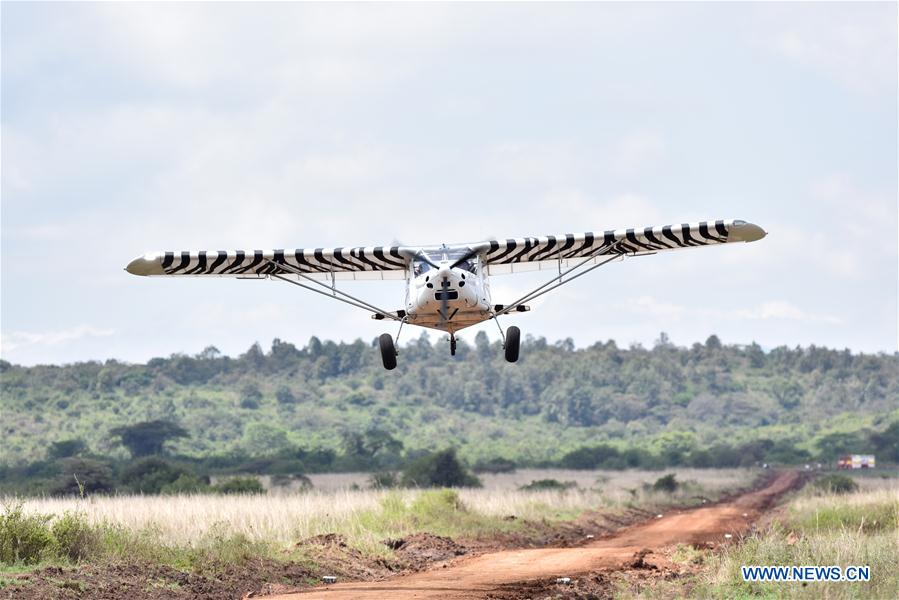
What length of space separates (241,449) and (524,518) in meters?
75.4

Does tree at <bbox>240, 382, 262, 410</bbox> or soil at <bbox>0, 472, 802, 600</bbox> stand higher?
tree at <bbox>240, 382, 262, 410</bbox>

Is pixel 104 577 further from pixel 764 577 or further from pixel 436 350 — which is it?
pixel 436 350

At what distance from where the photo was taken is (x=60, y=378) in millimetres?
142125

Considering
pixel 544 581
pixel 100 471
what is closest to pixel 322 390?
pixel 100 471

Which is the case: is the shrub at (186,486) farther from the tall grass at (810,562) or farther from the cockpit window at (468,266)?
the tall grass at (810,562)

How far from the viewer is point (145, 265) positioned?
29.5 meters

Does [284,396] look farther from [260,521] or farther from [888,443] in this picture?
[260,521]

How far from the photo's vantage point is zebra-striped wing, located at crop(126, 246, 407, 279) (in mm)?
29516

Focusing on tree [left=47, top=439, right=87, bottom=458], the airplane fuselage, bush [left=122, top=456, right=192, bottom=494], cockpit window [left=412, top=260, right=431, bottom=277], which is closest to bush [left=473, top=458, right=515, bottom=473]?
bush [left=122, top=456, right=192, bottom=494]

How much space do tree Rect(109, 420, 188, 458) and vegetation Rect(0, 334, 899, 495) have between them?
0.15 m

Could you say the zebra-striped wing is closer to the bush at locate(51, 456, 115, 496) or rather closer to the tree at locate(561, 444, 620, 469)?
the bush at locate(51, 456, 115, 496)

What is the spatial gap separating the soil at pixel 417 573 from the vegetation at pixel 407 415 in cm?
3166

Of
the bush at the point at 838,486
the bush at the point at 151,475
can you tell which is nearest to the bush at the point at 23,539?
the bush at the point at 151,475

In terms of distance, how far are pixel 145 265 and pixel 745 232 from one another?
560 inches
